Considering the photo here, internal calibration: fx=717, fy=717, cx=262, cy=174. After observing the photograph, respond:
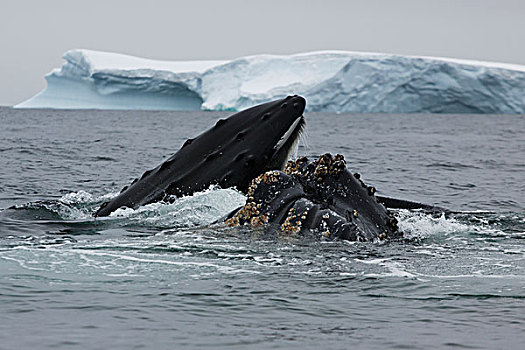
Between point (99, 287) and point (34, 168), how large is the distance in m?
11.9

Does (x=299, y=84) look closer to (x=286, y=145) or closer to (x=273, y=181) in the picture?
(x=286, y=145)

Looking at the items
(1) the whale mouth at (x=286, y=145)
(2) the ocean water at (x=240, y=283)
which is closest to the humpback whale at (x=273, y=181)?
(1) the whale mouth at (x=286, y=145)

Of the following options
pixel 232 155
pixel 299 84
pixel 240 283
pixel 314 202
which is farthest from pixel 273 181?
pixel 299 84

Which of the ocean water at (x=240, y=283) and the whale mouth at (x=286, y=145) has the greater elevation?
the whale mouth at (x=286, y=145)

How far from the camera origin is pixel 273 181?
617 cm

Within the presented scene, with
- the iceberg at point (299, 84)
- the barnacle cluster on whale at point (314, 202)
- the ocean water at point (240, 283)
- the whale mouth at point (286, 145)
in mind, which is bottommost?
the ocean water at point (240, 283)

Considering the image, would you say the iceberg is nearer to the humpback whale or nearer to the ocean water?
the ocean water

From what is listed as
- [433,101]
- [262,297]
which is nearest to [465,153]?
[262,297]

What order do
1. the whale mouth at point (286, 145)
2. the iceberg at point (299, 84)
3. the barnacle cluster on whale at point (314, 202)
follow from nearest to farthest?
the barnacle cluster on whale at point (314, 202) → the whale mouth at point (286, 145) → the iceberg at point (299, 84)

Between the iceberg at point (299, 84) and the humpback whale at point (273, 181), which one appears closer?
the humpback whale at point (273, 181)

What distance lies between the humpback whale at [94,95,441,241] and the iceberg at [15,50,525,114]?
58832 mm

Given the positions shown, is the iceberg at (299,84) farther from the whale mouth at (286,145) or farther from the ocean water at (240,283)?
the whale mouth at (286,145)

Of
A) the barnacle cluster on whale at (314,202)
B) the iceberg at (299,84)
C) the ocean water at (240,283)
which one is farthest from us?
the iceberg at (299,84)

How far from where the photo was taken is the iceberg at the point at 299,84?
214ft
